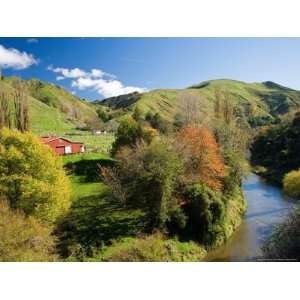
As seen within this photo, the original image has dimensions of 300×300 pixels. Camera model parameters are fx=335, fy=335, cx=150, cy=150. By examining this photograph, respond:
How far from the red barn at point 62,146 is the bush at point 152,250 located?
52.8ft

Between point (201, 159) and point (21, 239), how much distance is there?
14913mm

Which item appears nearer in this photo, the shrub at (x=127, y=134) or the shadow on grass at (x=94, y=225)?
the shadow on grass at (x=94, y=225)

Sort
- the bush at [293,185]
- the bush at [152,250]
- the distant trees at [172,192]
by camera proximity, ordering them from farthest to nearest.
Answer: the bush at [293,185], the distant trees at [172,192], the bush at [152,250]

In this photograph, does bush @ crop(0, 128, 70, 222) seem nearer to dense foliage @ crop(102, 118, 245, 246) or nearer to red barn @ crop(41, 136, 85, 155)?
dense foliage @ crop(102, 118, 245, 246)

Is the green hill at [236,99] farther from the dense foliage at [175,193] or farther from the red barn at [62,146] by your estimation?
the dense foliage at [175,193]

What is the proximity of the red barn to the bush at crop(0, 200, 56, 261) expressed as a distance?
53.1ft

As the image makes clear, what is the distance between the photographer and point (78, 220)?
21.7 m

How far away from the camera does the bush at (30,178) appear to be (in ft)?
58.5

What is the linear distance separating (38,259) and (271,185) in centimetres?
3041

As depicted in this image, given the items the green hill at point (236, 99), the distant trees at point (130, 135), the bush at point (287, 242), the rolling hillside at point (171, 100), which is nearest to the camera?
the bush at point (287, 242)

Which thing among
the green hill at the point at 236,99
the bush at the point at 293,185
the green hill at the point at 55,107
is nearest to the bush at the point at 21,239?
the bush at the point at 293,185

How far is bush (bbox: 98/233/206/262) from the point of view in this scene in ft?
56.7

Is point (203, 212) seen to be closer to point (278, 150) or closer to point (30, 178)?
point (30, 178)
